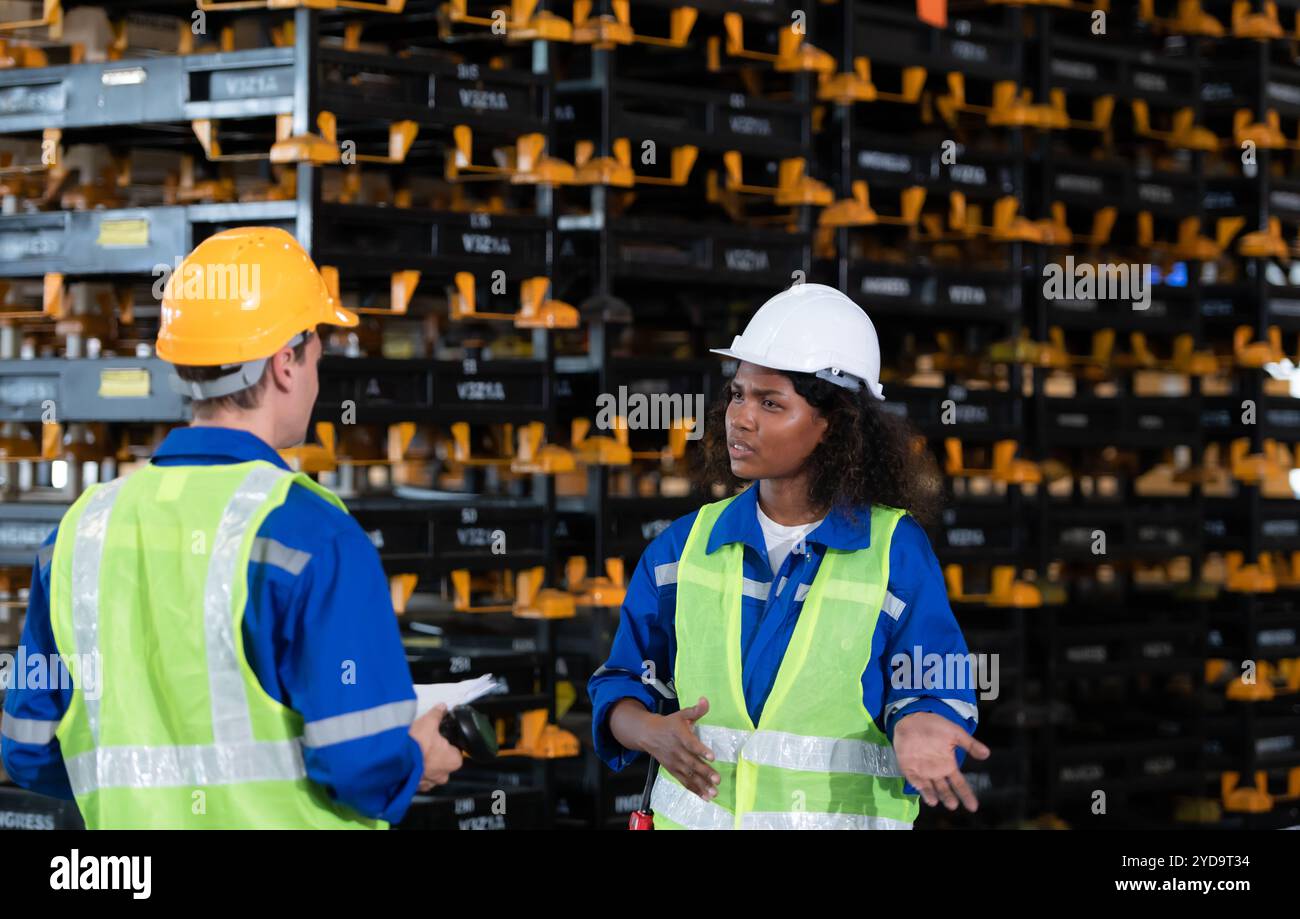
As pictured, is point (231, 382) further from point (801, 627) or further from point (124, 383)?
point (124, 383)

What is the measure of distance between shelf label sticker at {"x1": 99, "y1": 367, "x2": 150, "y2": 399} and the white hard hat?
2786 millimetres

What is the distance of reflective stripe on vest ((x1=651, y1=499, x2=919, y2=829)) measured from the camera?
361 cm

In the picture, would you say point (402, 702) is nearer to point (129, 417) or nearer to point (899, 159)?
point (129, 417)

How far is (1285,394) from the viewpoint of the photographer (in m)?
8.23

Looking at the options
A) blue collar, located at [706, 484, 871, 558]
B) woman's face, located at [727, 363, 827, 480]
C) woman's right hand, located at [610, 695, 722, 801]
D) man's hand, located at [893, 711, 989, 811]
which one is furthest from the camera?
woman's face, located at [727, 363, 827, 480]

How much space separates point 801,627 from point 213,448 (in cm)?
132

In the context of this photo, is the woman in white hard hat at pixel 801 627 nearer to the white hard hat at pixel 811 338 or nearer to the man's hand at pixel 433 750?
the white hard hat at pixel 811 338

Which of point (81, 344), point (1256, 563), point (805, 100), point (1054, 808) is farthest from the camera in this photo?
point (1256, 563)

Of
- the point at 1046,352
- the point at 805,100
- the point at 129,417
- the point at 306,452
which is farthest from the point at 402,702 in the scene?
the point at 1046,352

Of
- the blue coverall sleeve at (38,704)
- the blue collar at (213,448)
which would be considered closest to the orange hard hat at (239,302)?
the blue collar at (213,448)

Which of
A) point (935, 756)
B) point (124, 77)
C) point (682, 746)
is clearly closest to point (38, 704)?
point (682, 746)

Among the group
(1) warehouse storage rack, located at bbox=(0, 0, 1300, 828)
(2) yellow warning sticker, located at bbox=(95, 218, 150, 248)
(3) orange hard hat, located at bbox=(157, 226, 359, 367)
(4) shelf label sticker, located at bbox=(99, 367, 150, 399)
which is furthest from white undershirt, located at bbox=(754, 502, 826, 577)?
(2) yellow warning sticker, located at bbox=(95, 218, 150, 248)

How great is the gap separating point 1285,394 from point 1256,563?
84 centimetres

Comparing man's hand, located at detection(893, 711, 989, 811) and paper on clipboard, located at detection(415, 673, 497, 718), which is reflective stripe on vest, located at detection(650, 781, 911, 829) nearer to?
man's hand, located at detection(893, 711, 989, 811)
